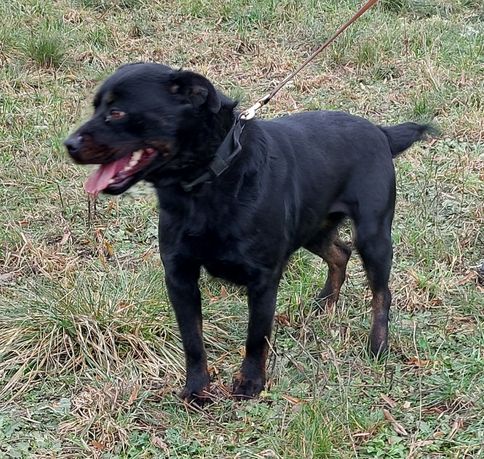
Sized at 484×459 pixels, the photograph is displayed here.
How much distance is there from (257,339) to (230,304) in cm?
83

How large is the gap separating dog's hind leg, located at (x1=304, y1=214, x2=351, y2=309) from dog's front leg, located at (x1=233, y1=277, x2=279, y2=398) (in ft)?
2.60

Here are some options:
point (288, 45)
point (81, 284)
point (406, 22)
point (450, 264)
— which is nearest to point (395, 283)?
point (450, 264)

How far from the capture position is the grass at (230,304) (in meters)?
3.57

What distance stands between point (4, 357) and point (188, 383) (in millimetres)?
920

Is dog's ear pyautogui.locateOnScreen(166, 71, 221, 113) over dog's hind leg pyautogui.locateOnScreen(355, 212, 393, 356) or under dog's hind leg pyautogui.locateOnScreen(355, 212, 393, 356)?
over

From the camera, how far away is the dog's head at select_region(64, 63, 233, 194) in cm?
317

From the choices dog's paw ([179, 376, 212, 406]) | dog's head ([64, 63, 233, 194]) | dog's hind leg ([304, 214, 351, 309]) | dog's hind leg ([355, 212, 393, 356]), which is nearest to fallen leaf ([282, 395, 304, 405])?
dog's paw ([179, 376, 212, 406])

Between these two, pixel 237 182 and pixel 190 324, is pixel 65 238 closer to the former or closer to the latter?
pixel 190 324

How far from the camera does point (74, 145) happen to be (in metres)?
→ 3.14

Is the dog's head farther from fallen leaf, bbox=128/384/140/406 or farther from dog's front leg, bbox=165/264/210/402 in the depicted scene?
fallen leaf, bbox=128/384/140/406

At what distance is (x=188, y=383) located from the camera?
151 inches

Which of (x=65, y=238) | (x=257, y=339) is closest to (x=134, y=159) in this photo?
(x=257, y=339)

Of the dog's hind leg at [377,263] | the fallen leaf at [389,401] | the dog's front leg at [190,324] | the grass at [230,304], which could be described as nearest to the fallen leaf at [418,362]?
the grass at [230,304]

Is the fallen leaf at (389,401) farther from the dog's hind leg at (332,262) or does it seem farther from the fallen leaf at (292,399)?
the dog's hind leg at (332,262)
